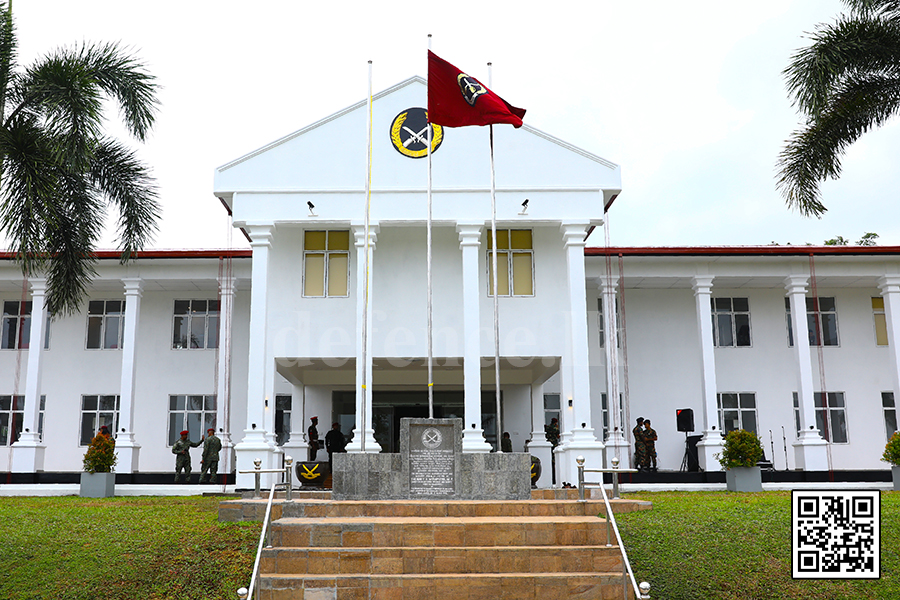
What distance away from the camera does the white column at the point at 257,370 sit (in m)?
16.6

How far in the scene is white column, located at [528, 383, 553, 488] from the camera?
2128 centimetres

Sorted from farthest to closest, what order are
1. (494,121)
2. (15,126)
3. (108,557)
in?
(494,121)
(15,126)
(108,557)

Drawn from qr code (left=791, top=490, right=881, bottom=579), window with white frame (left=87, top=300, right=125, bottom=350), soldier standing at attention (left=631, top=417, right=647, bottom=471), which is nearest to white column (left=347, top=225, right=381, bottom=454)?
soldier standing at attention (left=631, top=417, right=647, bottom=471)

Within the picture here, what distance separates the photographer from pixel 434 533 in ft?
32.4

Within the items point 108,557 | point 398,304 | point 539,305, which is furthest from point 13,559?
point 539,305

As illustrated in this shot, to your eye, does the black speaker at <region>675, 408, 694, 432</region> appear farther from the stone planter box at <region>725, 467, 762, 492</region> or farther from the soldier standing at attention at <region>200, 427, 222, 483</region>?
the soldier standing at attention at <region>200, 427, 222, 483</region>

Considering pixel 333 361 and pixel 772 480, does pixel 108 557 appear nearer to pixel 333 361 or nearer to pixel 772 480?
pixel 333 361

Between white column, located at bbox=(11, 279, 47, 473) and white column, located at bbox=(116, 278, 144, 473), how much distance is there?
6.34 ft

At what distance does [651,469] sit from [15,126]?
15578mm

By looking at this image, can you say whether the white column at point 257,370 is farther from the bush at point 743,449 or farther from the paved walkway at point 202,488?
the bush at point 743,449

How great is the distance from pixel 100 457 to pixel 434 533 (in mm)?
11085

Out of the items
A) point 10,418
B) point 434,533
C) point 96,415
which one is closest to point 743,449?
point 434,533

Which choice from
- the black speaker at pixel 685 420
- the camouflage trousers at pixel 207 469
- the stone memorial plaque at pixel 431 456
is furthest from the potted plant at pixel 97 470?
the black speaker at pixel 685 420

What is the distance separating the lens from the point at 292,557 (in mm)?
9422
